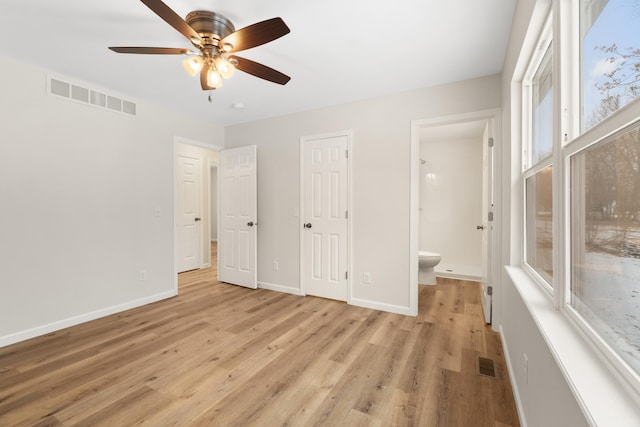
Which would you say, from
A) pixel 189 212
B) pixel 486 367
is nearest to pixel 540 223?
pixel 486 367

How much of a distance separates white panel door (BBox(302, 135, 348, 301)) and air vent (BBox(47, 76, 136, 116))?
84.5 inches

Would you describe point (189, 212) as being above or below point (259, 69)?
below

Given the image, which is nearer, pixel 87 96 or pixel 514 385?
pixel 514 385

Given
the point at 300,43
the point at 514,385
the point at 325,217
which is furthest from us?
the point at 325,217

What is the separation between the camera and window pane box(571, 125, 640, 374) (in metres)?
0.71

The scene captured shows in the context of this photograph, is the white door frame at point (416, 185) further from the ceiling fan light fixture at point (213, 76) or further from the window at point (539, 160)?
the ceiling fan light fixture at point (213, 76)

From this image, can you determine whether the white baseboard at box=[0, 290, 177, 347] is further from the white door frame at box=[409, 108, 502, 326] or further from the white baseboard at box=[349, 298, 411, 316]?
the white door frame at box=[409, 108, 502, 326]

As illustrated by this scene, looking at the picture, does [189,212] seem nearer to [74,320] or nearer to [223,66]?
[74,320]

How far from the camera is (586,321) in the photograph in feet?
3.17

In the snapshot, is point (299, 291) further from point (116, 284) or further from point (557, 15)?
point (557, 15)

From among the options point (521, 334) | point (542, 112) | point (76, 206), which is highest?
point (542, 112)

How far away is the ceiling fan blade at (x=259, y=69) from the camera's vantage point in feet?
6.48

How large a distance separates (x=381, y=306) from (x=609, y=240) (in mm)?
2593

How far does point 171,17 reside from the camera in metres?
1.53
